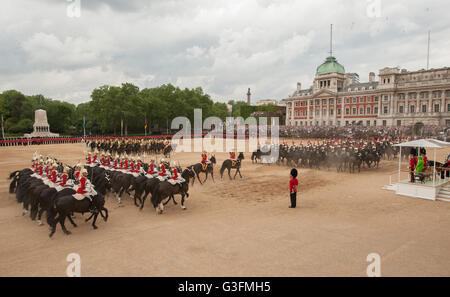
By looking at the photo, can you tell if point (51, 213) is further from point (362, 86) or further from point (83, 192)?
point (362, 86)

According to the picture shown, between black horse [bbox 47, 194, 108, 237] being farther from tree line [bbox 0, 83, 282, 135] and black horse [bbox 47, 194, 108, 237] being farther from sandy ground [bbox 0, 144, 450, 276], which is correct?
tree line [bbox 0, 83, 282, 135]

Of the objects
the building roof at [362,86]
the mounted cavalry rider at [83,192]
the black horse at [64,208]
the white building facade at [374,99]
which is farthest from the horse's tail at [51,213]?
the building roof at [362,86]

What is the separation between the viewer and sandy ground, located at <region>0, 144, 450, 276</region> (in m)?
5.65

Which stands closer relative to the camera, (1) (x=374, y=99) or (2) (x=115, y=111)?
(2) (x=115, y=111)

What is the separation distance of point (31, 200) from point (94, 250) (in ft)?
13.5

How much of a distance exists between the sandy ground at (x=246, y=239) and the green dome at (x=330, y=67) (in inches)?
2870

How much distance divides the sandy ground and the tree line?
44468 mm

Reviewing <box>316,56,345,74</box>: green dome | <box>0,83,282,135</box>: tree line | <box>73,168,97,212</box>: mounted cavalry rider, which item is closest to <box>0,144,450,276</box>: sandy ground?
<box>73,168,97,212</box>: mounted cavalry rider

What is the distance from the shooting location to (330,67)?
252 feet

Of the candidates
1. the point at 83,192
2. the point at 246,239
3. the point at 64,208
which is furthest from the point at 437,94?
the point at 64,208

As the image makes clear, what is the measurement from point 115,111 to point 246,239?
5130 centimetres

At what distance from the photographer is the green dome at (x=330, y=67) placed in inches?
3024

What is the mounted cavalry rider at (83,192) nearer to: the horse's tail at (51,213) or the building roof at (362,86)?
the horse's tail at (51,213)
